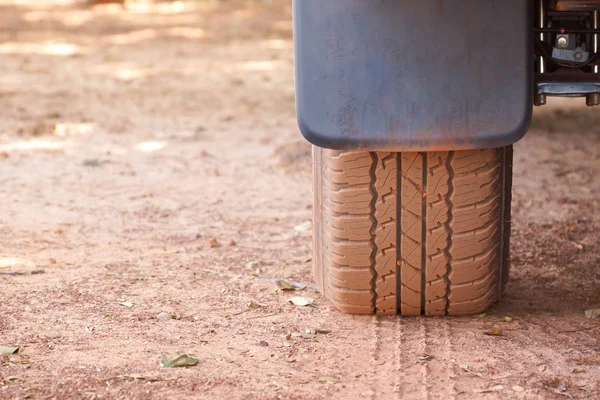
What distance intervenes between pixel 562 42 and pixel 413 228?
26.2 inches

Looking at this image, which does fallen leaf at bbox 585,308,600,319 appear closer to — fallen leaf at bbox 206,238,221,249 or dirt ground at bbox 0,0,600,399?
dirt ground at bbox 0,0,600,399

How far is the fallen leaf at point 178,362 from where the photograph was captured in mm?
2322

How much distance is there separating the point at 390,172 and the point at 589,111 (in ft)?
13.6

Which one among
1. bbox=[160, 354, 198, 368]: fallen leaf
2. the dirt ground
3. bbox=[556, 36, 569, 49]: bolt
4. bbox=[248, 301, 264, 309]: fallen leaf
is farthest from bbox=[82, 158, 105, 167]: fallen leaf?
bbox=[556, 36, 569, 49]: bolt

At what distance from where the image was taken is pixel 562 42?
2.47 m

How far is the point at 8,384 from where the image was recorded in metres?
2.19

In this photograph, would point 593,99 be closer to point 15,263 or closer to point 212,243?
point 212,243

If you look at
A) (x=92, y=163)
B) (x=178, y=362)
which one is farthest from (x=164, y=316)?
(x=92, y=163)

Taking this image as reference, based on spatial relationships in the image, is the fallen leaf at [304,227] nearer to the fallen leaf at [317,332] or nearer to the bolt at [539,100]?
the fallen leaf at [317,332]

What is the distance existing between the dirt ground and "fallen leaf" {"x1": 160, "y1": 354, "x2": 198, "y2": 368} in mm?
22

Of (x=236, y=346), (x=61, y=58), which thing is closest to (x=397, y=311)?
(x=236, y=346)

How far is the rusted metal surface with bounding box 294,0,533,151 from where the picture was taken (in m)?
2.34

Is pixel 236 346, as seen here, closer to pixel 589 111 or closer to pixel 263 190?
pixel 263 190

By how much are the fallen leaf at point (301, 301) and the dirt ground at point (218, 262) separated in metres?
0.03
